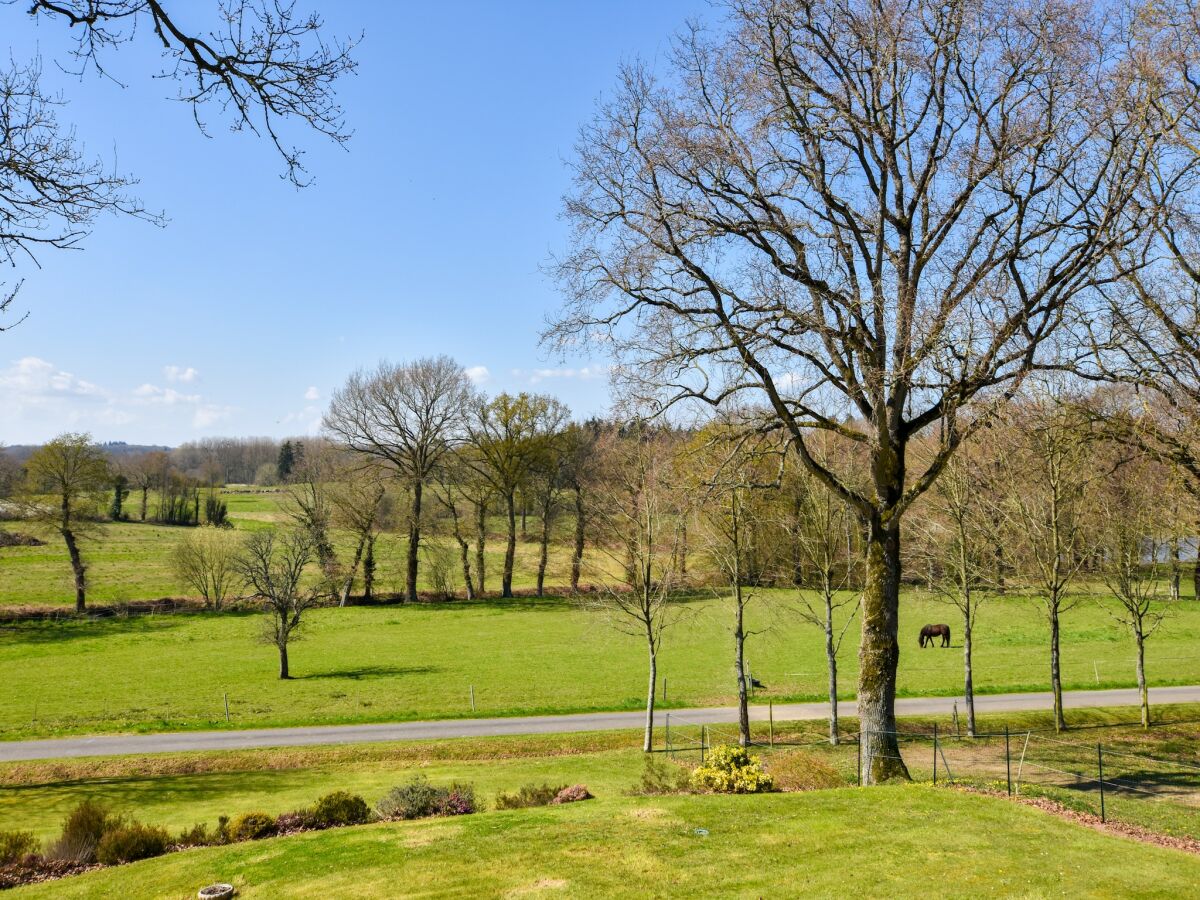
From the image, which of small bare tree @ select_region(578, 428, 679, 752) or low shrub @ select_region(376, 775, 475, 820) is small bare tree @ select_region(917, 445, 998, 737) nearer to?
small bare tree @ select_region(578, 428, 679, 752)

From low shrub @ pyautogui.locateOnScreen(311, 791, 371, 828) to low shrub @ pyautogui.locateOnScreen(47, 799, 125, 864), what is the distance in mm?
3477

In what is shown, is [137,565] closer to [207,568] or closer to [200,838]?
[207,568]

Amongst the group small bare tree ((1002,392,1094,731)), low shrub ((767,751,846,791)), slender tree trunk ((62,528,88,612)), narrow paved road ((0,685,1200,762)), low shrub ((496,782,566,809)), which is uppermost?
small bare tree ((1002,392,1094,731))

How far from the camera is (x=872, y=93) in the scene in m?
13.7

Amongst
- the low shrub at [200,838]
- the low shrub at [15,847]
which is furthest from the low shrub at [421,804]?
the low shrub at [15,847]

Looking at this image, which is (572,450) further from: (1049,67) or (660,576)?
(1049,67)

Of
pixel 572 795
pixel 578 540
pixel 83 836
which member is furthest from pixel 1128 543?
pixel 578 540

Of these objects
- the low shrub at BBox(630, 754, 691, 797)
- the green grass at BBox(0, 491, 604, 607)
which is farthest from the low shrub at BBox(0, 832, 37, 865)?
the green grass at BBox(0, 491, 604, 607)

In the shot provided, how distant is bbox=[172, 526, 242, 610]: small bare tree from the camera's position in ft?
176

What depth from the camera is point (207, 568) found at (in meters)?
54.2

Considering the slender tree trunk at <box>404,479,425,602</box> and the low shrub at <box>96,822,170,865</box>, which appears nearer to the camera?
the low shrub at <box>96,822,170,865</box>

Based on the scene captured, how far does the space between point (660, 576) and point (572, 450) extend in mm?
32405

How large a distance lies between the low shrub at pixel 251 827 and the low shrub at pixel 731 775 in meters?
8.21

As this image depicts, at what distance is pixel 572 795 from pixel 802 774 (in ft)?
16.8
